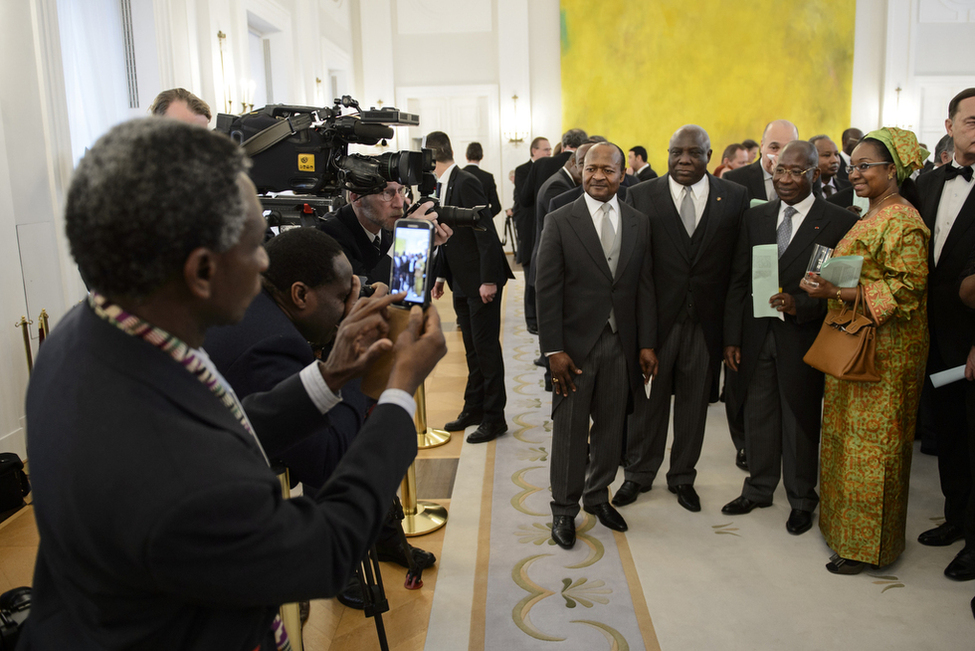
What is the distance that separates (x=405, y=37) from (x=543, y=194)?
384 inches

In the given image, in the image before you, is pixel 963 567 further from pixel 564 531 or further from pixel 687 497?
pixel 564 531

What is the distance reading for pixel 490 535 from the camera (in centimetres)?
326

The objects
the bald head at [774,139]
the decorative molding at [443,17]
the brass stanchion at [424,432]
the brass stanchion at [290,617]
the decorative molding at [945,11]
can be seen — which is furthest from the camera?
the decorative molding at [443,17]

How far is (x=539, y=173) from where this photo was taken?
6453mm

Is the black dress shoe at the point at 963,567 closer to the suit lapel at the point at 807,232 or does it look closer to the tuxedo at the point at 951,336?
the tuxedo at the point at 951,336

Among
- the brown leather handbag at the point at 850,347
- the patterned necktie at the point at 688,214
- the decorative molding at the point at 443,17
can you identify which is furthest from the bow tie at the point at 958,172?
the decorative molding at the point at 443,17

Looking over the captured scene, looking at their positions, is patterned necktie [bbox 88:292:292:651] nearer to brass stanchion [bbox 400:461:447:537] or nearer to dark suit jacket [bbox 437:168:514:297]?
brass stanchion [bbox 400:461:447:537]

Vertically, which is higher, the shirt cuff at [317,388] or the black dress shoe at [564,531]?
the shirt cuff at [317,388]

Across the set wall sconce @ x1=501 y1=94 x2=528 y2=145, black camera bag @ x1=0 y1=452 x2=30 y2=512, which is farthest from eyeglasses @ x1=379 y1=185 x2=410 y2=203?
wall sconce @ x1=501 y1=94 x2=528 y2=145

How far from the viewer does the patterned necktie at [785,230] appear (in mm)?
3271

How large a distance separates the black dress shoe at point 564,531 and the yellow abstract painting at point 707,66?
1145 cm

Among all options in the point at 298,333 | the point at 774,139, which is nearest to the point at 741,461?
the point at 774,139

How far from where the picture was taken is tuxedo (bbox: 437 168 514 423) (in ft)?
14.7

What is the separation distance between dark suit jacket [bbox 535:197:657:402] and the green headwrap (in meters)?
1.00
